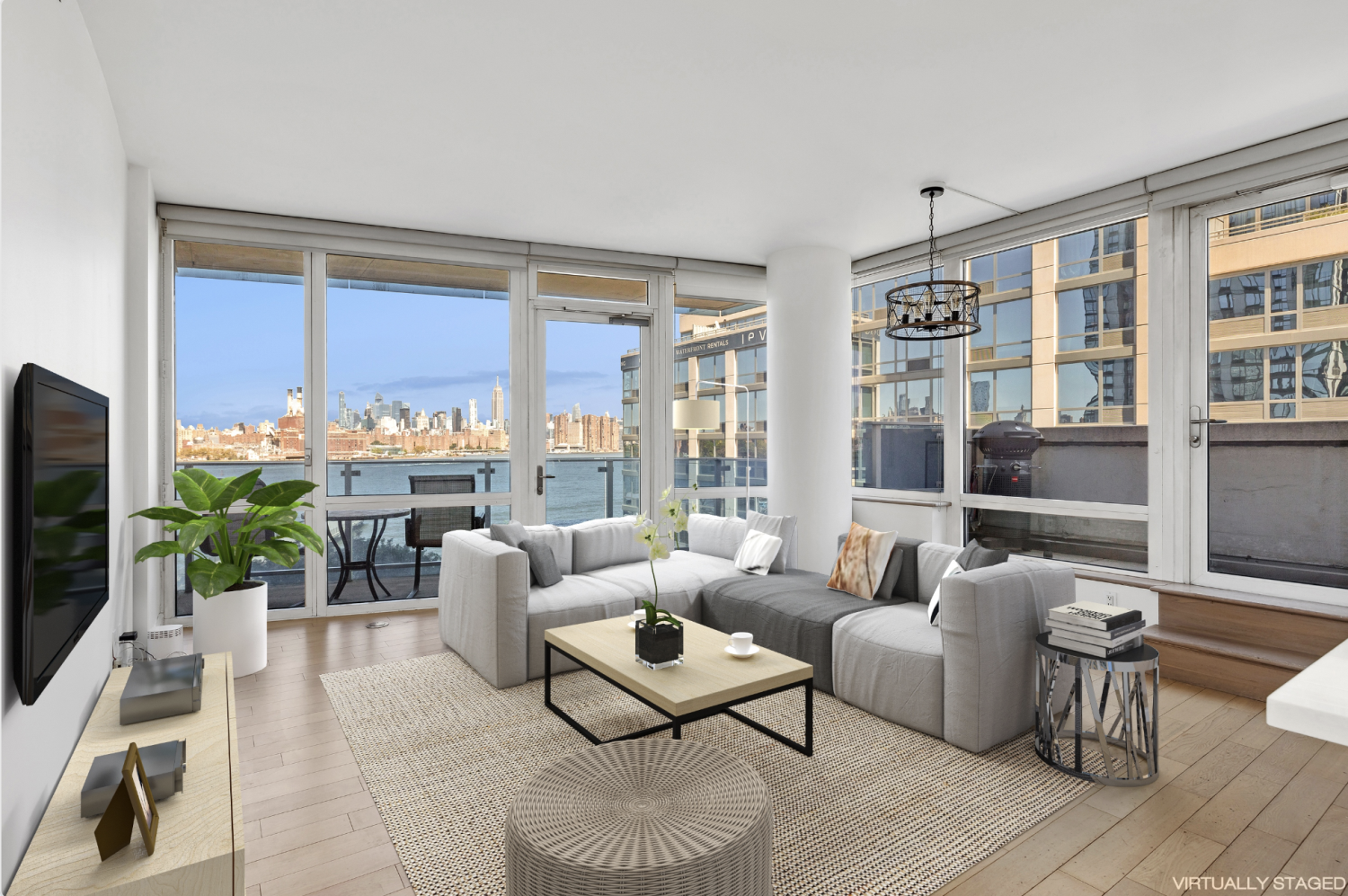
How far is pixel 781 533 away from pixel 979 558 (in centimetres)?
147

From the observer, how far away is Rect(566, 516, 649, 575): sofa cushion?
4.40m

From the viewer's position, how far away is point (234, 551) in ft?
12.0

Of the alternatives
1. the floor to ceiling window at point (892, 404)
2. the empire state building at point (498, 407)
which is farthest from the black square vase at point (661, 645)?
the floor to ceiling window at point (892, 404)

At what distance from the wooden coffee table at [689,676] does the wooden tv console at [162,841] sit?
3.98ft

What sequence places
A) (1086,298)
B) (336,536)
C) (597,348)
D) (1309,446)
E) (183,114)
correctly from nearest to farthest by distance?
(183,114)
(1309,446)
(1086,298)
(336,536)
(597,348)

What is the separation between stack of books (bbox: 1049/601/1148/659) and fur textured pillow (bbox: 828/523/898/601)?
1045 mm

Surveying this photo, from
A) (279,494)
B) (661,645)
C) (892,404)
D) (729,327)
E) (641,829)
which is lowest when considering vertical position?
(641,829)

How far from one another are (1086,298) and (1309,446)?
1.43 metres

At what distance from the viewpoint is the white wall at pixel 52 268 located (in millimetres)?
1498

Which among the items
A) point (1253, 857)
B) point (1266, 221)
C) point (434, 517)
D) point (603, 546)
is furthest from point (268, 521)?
point (1266, 221)

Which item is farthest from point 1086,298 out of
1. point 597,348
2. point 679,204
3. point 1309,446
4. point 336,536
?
point 336,536

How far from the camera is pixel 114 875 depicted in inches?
54.6

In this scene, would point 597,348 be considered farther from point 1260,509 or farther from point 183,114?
point 1260,509

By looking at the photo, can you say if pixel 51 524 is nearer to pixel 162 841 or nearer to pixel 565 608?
pixel 162 841
